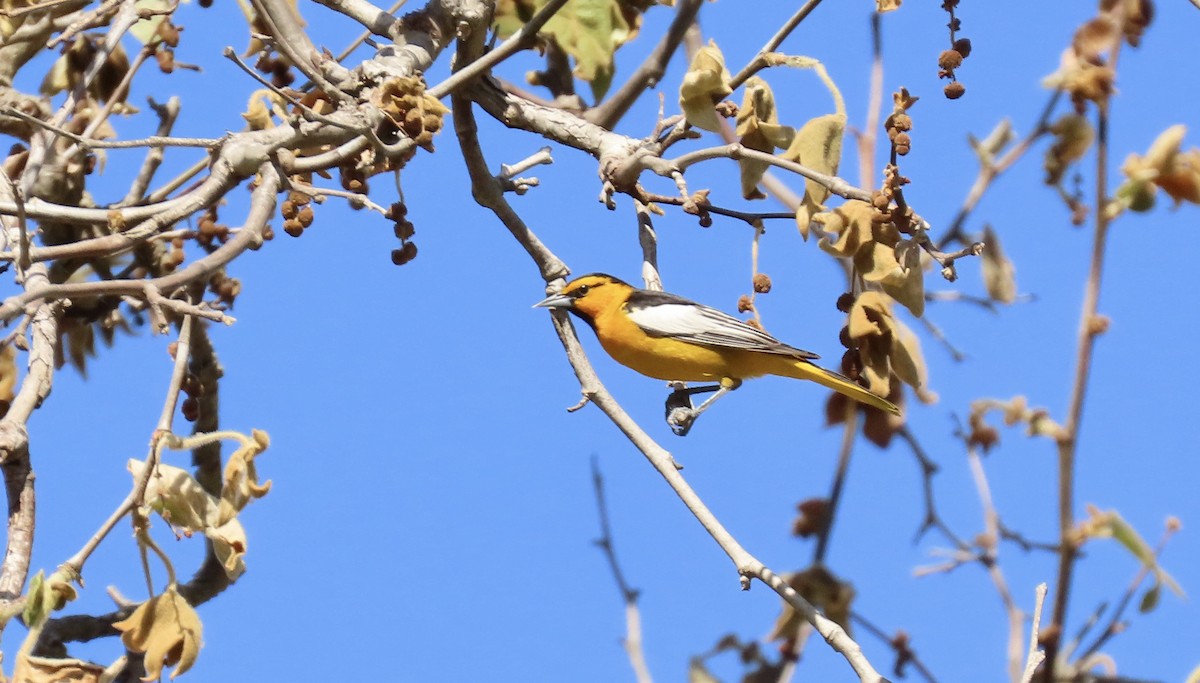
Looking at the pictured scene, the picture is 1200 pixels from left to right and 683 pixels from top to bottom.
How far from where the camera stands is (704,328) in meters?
4.08

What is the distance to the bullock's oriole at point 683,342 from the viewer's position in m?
3.93

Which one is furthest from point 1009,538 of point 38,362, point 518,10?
point 38,362

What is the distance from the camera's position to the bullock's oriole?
393cm

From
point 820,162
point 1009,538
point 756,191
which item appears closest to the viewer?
point 820,162

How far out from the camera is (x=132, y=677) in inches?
113

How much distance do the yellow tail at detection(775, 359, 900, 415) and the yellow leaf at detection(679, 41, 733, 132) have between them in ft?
4.24

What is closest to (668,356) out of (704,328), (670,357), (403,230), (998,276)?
(670,357)

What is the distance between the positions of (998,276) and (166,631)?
8.57 ft

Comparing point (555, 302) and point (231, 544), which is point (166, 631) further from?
point (555, 302)

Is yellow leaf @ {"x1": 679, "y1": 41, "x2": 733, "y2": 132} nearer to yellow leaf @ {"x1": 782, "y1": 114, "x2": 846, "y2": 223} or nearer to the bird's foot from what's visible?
yellow leaf @ {"x1": 782, "y1": 114, "x2": 846, "y2": 223}

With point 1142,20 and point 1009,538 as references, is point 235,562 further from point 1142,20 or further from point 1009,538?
point 1142,20

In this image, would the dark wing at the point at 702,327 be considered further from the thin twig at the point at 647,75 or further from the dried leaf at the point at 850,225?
the dried leaf at the point at 850,225

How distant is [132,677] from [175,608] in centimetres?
61

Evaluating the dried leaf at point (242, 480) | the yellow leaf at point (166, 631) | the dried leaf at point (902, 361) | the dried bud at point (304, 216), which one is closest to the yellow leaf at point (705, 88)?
the dried leaf at point (902, 361)
